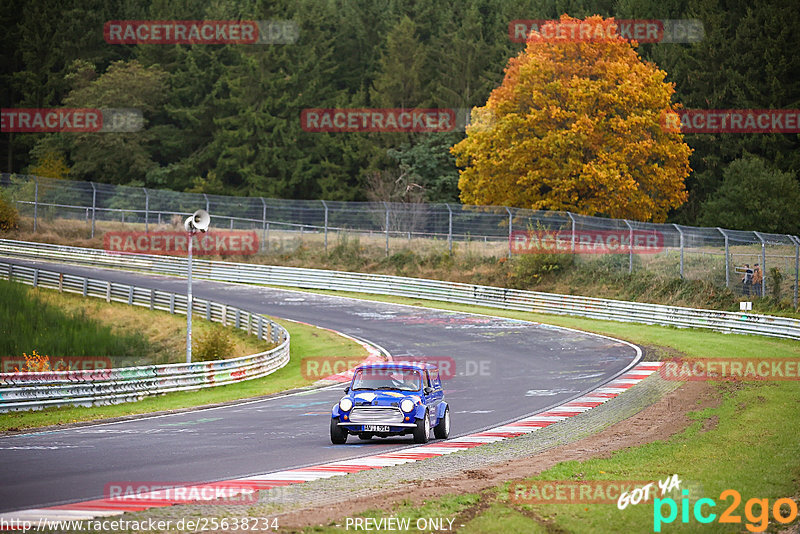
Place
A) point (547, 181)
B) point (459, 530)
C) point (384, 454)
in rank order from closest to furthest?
1. point (459, 530)
2. point (384, 454)
3. point (547, 181)

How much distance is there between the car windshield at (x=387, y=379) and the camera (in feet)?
58.6

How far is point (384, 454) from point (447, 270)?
121 feet

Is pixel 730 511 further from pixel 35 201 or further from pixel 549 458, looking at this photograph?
pixel 35 201

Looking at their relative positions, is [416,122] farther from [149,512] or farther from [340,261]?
[149,512]

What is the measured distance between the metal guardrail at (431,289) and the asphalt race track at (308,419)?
14.7ft

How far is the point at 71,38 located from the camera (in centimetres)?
8794

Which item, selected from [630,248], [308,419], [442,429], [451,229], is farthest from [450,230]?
[442,429]

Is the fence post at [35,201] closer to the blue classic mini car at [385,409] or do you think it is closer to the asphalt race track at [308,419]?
the asphalt race track at [308,419]

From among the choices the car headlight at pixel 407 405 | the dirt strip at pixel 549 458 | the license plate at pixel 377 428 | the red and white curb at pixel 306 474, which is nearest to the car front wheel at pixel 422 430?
the red and white curb at pixel 306 474

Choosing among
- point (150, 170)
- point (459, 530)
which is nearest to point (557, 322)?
point (459, 530)

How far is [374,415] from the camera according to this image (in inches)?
690

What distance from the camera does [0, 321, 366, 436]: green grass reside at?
21.7m

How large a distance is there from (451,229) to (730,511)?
41506 mm

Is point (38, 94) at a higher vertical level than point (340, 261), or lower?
higher
